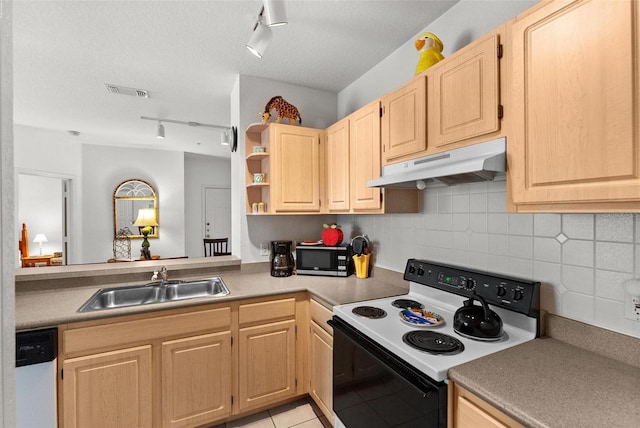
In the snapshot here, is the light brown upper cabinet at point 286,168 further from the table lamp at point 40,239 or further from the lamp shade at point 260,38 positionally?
the table lamp at point 40,239

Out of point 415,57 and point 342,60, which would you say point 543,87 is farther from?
point 342,60

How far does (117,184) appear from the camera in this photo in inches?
190

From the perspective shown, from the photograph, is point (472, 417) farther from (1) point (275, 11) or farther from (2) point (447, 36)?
(2) point (447, 36)

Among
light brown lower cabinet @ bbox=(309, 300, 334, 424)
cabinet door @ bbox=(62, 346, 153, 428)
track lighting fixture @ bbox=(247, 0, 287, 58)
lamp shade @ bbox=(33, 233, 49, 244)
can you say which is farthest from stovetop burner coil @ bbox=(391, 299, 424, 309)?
lamp shade @ bbox=(33, 233, 49, 244)

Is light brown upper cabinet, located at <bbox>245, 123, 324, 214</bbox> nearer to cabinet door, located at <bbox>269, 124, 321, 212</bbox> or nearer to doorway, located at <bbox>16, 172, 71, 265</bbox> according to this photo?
cabinet door, located at <bbox>269, 124, 321, 212</bbox>

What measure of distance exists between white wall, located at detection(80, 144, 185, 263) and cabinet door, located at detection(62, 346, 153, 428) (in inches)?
151

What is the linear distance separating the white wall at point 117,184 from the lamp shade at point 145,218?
24cm

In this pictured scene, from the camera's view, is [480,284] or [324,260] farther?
[324,260]

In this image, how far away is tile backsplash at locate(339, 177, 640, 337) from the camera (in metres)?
1.06

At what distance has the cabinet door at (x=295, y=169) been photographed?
7.39 ft

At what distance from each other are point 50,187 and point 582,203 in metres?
6.80

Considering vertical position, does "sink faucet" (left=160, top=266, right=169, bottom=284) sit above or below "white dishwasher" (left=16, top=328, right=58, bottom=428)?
above

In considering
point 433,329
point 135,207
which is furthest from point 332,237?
point 135,207

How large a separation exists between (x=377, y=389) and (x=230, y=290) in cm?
112
